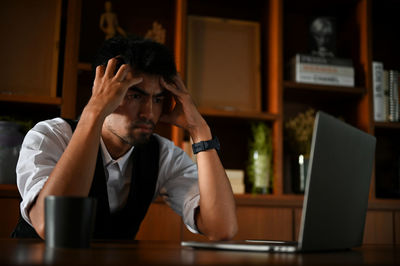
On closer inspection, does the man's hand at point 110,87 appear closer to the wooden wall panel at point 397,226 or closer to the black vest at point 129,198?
the black vest at point 129,198

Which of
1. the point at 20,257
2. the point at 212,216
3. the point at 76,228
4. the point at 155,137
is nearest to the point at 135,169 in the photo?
the point at 155,137

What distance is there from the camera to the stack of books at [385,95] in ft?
8.57

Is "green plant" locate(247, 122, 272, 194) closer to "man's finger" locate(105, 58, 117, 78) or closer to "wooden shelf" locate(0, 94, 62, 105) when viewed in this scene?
"wooden shelf" locate(0, 94, 62, 105)

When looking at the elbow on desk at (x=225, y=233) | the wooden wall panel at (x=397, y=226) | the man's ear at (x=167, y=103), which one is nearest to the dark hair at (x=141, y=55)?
the man's ear at (x=167, y=103)

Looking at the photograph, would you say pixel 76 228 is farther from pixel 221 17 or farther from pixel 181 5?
pixel 221 17

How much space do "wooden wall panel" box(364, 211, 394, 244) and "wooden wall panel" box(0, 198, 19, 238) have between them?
1.75m

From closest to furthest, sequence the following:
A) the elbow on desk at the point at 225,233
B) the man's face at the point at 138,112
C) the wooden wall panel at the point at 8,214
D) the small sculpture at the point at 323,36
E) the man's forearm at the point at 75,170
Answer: the man's forearm at the point at 75,170, the elbow on desk at the point at 225,233, the man's face at the point at 138,112, the wooden wall panel at the point at 8,214, the small sculpture at the point at 323,36

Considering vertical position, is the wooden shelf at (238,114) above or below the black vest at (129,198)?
above

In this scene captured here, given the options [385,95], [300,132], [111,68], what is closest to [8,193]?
[111,68]

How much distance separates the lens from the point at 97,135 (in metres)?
1.24

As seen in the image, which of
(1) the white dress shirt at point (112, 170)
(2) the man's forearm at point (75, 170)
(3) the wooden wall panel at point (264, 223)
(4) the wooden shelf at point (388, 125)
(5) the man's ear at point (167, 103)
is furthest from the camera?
(4) the wooden shelf at point (388, 125)

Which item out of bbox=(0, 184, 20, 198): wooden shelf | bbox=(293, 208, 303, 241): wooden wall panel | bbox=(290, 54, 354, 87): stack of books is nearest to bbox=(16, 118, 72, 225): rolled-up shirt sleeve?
bbox=(0, 184, 20, 198): wooden shelf

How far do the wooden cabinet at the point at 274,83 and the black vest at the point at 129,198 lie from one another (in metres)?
0.57

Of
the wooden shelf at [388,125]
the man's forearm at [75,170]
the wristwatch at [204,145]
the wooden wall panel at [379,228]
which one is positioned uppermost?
the wooden shelf at [388,125]
